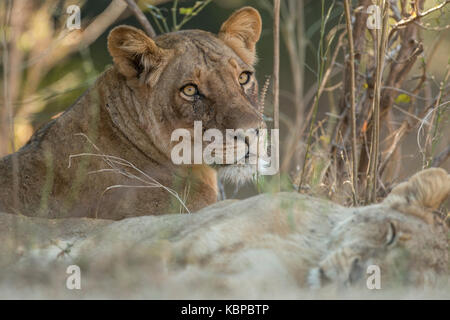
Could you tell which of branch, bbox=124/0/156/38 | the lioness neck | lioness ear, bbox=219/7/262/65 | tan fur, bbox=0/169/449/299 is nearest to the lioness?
the lioness neck

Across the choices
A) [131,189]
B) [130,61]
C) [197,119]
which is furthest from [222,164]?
[130,61]

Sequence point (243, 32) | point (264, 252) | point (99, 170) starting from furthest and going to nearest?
point (243, 32) → point (99, 170) → point (264, 252)

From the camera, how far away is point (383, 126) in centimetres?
448

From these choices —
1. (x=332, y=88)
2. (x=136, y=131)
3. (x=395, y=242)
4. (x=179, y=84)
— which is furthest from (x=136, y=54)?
(x=395, y=242)

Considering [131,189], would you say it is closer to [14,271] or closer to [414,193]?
[14,271]

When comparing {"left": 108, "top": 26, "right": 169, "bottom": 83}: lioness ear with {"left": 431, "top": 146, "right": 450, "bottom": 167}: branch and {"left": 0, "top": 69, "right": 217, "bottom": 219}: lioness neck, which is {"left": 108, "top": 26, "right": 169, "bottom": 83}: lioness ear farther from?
{"left": 431, "top": 146, "right": 450, "bottom": 167}: branch

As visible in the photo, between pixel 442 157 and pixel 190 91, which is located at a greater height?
pixel 190 91

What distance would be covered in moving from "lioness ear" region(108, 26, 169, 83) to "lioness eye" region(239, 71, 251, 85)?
37cm

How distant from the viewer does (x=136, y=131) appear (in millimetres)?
3227

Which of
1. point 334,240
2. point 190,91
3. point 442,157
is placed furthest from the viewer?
point 442,157

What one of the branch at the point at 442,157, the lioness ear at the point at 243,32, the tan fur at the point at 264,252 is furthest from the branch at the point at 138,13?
the tan fur at the point at 264,252

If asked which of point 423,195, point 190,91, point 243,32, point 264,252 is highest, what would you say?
point 243,32

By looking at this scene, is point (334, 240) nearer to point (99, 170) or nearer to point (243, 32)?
point (99, 170)

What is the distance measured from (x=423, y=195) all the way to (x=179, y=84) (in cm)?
157
